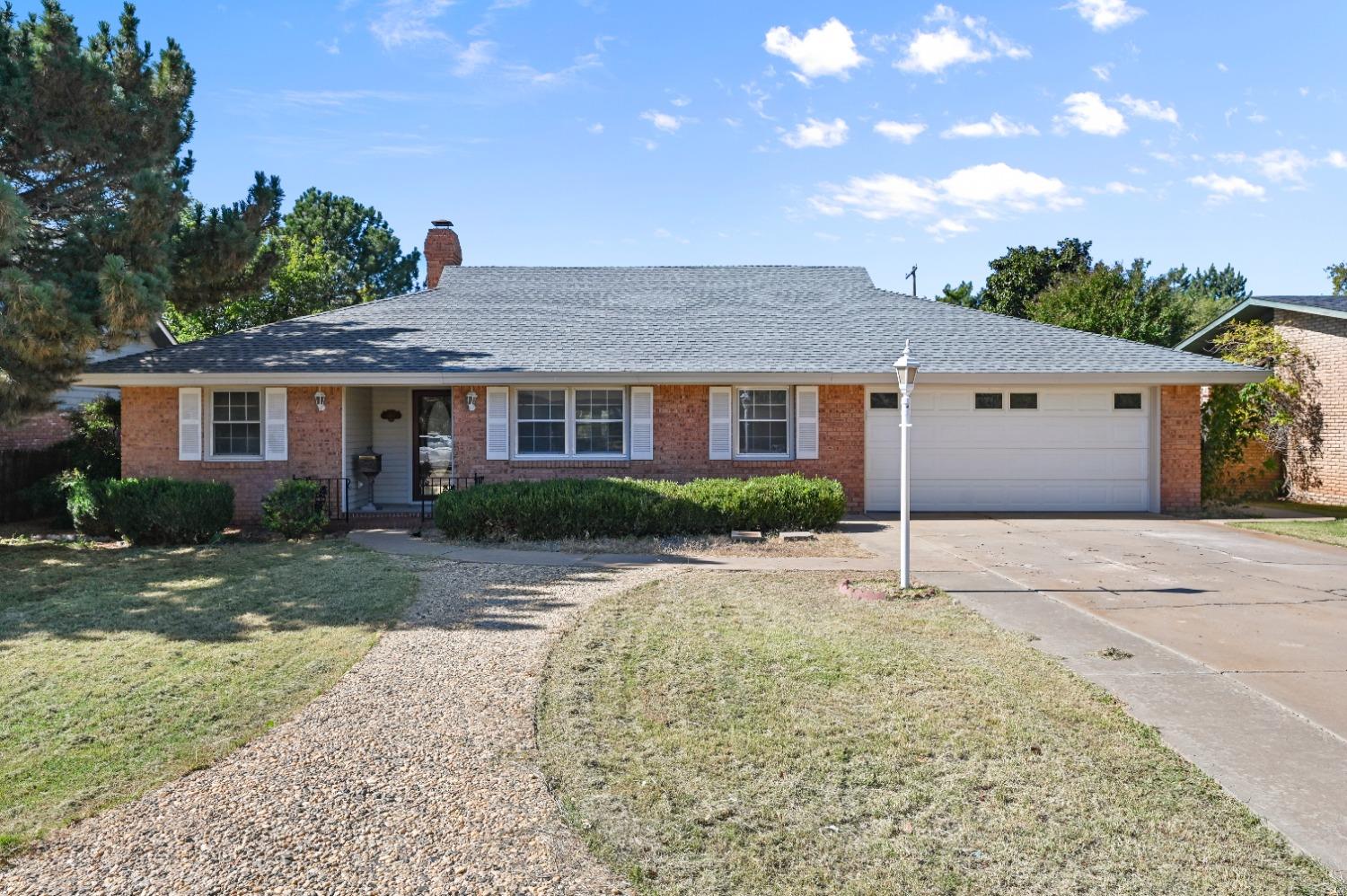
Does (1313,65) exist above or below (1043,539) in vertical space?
above

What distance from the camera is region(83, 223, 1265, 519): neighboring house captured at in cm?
1391

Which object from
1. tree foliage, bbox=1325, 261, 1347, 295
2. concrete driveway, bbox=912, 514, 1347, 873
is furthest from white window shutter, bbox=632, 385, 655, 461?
tree foliage, bbox=1325, 261, 1347, 295

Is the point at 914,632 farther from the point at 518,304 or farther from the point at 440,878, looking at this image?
the point at 518,304

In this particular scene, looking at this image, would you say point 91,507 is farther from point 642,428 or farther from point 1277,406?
point 1277,406

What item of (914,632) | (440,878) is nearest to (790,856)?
(440,878)

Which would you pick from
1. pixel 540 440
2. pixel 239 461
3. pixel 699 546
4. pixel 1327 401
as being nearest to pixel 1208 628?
pixel 699 546

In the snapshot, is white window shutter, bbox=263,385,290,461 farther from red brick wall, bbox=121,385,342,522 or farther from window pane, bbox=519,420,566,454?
window pane, bbox=519,420,566,454

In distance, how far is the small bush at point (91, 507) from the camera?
1232cm

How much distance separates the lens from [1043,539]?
38.3 feet

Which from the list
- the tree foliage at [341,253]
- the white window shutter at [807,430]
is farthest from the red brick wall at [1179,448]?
the tree foliage at [341,253]

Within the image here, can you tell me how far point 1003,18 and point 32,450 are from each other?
18889mm

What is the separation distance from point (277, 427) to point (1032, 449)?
530 inches

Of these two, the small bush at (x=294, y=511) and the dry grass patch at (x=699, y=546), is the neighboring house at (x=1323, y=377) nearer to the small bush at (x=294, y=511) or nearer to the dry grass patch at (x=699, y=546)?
the dry grass patch at (x=699, y=546)

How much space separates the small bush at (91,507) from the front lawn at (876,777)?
997cm
